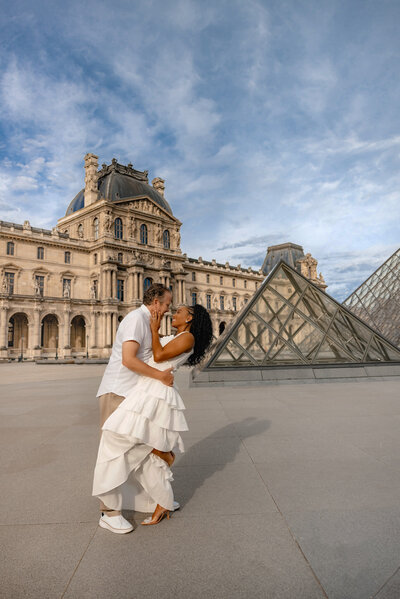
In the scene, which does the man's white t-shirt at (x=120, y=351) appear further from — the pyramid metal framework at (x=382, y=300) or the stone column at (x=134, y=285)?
the stone column at (x=134, y=285)

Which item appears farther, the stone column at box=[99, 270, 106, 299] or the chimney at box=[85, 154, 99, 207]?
the chimney at box=[85, 154, 99, 207]

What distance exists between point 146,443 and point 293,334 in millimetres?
11635

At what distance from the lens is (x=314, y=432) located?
5559 mm

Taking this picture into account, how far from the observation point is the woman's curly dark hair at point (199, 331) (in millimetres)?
3311

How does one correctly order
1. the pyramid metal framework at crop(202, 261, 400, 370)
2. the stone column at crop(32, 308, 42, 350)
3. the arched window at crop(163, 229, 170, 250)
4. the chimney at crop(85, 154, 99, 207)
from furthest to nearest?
1. the arched window at crop(163, 229, 170, 250)
2. the chimney at crop(85, 154, 99, 207)
3. the stone column at crop(32, 308, 42, 350)
4. the pyramid metal framework at crop(202, 261, 400, 370)

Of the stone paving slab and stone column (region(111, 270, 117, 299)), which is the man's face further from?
stone column (region(111, 270, 117, 299))

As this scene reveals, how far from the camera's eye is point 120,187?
54281 mm

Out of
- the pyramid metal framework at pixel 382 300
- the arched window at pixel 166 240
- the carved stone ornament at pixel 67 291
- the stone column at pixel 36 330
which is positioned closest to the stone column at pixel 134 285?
the carved stone ornament at pixel 67 291

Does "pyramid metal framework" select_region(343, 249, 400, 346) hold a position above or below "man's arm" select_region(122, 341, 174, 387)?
above

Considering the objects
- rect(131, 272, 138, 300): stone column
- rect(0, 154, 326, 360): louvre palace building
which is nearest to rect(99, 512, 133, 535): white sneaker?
rect(0, 154, 326, 360): louvre palace building

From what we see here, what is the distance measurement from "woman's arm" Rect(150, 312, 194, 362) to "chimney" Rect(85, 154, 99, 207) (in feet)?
173

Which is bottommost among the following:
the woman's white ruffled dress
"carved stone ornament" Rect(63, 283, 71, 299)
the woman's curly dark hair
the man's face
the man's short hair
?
the woman's white ruffled dress

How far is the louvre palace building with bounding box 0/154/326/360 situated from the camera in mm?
42344

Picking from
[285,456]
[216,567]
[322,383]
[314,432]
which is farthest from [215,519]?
[322,383]
